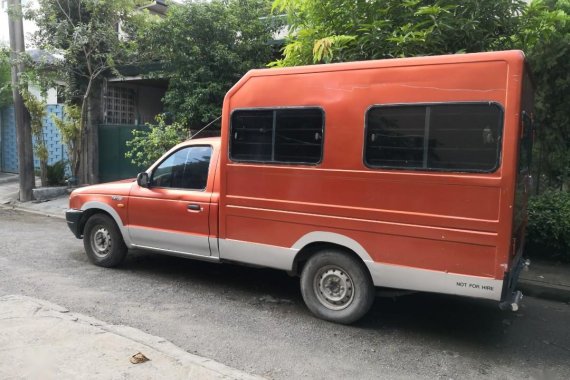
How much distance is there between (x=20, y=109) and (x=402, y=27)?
1042 centimetres

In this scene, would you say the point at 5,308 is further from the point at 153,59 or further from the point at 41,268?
the point at 153,59

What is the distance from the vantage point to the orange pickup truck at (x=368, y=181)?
400 cm

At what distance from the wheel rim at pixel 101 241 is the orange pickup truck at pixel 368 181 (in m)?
1.10

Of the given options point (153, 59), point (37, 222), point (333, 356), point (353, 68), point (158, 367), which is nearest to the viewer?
point (158, 367)

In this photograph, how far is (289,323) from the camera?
4.88m

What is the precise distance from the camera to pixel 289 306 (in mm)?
5379

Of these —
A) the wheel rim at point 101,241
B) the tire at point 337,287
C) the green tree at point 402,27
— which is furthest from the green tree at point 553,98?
the wheel rim at point 101,241

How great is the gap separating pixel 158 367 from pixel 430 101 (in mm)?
3047

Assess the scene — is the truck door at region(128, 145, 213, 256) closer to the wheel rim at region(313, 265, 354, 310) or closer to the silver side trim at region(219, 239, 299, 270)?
the silver side trim at region(219, 239, 299, 270)

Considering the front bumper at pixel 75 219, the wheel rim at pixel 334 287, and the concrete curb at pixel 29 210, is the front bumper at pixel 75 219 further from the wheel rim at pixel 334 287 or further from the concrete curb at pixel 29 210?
the concrete curb at pixel 29 210

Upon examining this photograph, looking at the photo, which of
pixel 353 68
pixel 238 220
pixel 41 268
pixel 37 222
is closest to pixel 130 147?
pixel 37 222

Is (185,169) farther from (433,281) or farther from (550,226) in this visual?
(550,226)

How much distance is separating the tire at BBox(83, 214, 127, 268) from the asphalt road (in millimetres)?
133

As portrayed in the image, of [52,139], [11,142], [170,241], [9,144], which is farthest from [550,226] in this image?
[9,144]
